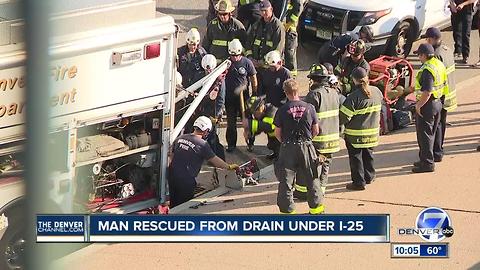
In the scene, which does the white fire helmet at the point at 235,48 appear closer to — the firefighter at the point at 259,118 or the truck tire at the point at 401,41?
the firefighter at the point at 259,118

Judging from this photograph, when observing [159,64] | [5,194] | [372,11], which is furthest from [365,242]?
[372,11]

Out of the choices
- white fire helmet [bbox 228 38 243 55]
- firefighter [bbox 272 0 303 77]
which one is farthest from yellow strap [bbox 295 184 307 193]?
firefighter [bbox 272 0 303 77]

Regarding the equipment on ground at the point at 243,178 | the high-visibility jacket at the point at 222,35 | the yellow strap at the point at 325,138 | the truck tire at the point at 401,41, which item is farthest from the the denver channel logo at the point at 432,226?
the truck tire at the point at 401,41

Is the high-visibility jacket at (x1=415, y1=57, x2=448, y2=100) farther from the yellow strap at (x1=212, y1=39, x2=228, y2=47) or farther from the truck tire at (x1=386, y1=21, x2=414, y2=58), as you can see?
the truck tire at (x1=386, y1=21, x2=414, y2=58)

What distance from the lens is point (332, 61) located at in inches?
467

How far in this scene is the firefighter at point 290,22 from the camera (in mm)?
12672

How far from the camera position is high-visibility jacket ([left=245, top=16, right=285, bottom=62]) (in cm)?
1211

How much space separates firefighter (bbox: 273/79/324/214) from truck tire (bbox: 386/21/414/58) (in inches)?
217

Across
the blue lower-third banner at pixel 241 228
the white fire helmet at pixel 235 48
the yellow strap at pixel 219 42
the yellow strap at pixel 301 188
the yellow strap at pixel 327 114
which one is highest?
the white fire helmet at pixel 235 48

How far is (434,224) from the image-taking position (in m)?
9.02

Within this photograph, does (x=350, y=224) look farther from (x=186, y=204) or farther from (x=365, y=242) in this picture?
(x=186, y=204)

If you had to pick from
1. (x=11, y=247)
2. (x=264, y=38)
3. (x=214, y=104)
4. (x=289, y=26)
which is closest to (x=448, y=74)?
(x=214, y=104)

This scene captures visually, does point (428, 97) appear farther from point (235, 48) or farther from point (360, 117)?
point (235, 48)

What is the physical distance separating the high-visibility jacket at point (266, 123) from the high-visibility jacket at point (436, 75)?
5.37 feet
